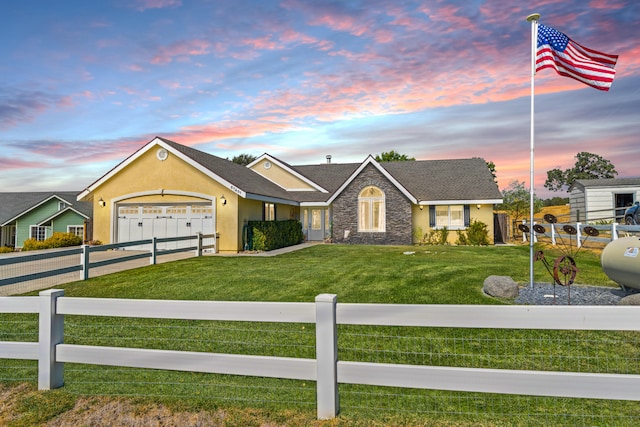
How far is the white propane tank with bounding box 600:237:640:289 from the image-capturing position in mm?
8172

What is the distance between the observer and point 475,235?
24.4 meters

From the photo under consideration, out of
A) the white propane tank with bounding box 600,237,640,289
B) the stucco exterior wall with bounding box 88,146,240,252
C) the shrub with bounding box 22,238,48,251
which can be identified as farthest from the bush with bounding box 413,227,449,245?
the shrub with bounding box 22,238,48,251

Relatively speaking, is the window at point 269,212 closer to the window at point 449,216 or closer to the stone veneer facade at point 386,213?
the stone veneer facade at point 386,213

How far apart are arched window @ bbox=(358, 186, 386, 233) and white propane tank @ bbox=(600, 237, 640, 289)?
16615 millimetres

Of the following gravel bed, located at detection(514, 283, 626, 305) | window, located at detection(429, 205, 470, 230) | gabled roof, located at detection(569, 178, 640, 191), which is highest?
gabled roof, located at detection(569, 178, 640, 191)

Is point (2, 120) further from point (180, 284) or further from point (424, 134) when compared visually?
point (424, 134)

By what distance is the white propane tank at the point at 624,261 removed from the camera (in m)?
8.17

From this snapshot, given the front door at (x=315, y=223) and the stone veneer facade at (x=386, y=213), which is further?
the front door at (x=315, y=223)

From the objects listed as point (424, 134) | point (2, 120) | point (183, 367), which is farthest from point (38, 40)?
point (424, 134)

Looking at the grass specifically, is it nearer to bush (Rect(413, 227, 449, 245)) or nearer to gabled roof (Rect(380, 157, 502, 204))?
bush (Rect(413, 227, 449, 245))

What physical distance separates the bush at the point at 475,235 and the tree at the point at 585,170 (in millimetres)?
40023

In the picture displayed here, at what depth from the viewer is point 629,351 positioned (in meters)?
→ 5.91

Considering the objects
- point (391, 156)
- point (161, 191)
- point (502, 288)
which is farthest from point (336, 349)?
point (391, 156)

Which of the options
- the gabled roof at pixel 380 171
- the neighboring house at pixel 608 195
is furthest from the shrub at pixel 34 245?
the neighboring house at pixel 608 195
